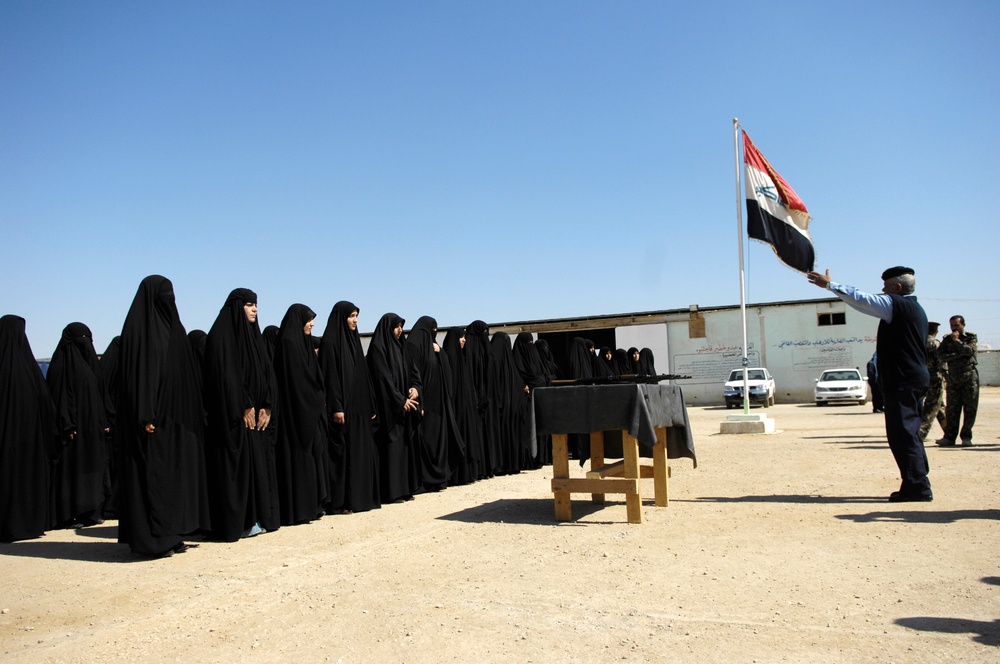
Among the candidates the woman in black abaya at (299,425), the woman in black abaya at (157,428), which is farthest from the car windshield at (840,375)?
the woman in black abaya at (157,428)

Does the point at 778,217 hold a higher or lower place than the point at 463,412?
higher

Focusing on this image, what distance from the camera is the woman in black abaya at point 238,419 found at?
6.24 meters

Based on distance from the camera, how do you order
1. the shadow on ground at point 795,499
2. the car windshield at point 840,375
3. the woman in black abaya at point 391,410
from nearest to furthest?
the shadow on ground at point 795,499 → the woman in black abaya at point 391,410 → the car windshield at point 840,375

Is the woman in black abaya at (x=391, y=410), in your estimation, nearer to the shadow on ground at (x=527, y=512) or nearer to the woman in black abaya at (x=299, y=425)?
the woman in black abaya at (x=299, y=425)

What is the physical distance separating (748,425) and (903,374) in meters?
8.56

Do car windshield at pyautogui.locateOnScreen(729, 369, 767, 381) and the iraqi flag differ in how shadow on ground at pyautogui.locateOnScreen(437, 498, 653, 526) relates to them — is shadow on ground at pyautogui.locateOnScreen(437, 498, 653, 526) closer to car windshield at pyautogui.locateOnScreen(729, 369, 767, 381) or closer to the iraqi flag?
the iraqi flag

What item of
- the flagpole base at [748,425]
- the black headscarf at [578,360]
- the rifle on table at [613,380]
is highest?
the black headscarf at [578,360]

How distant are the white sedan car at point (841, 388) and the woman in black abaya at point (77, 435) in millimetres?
24162

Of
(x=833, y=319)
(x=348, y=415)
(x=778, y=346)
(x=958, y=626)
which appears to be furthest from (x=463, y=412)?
(x=833, y=319)

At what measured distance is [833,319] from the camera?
33.2m

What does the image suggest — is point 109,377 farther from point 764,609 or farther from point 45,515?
point 764,609

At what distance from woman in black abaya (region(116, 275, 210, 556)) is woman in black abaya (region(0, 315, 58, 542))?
1.87m

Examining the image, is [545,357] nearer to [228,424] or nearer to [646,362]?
[646,362]

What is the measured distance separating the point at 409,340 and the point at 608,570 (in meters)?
5.01
